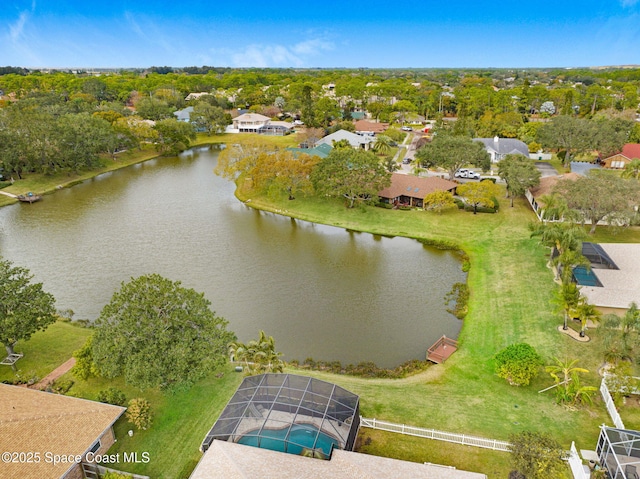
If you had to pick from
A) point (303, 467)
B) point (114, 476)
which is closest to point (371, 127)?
point (303, 467)

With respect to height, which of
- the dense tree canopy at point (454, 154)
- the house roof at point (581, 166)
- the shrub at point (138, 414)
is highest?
the dense tree canopy at point (454, 154)

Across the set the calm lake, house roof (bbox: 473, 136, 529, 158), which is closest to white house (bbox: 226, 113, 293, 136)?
the calm lake

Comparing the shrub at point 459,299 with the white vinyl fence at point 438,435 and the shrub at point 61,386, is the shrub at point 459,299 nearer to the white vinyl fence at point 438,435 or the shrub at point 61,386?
the white vinyl fence at point 438,435

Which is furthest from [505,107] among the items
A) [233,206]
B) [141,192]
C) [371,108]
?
[141,192]

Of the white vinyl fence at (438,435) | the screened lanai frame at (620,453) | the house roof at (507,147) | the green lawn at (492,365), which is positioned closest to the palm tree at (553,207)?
the green lawn at (492,365)

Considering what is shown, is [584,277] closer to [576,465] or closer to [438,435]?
[576,465]

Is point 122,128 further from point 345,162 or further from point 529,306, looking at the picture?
point 529,306
